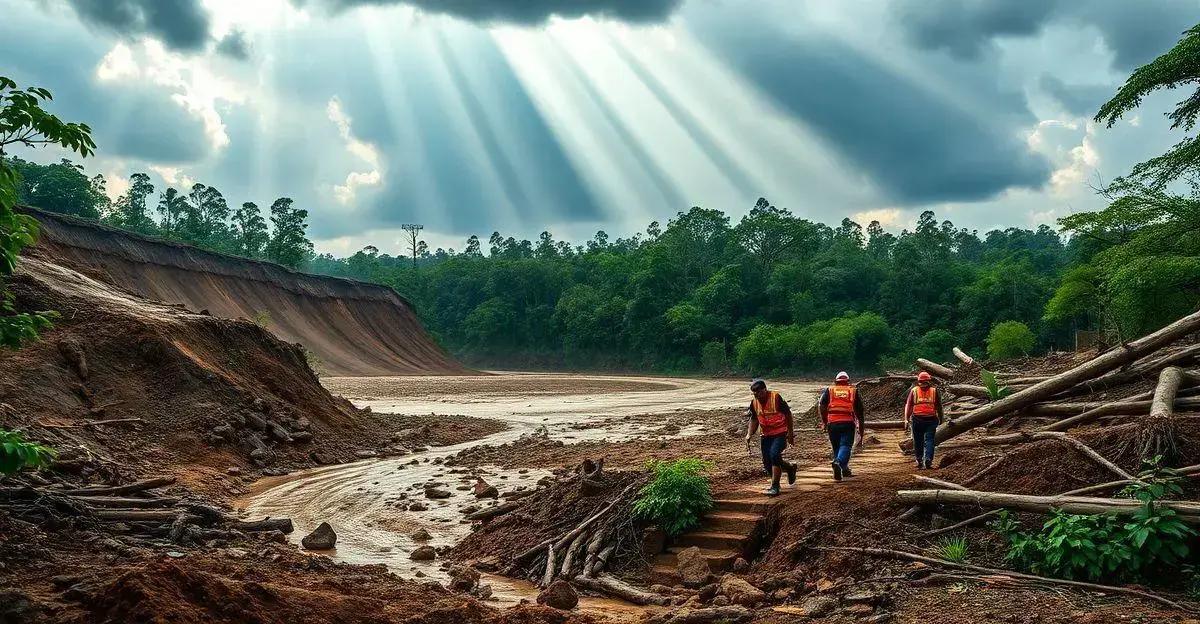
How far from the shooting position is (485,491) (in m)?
13.7

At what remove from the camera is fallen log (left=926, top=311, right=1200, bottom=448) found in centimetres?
1114

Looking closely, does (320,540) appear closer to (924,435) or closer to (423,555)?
(423,555)

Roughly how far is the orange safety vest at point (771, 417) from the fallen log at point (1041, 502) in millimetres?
1672

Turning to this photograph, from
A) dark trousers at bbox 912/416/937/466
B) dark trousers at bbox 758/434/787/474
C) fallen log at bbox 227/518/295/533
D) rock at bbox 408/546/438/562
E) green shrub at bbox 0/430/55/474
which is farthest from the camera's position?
dark trousers at bbox 912/416/937/466

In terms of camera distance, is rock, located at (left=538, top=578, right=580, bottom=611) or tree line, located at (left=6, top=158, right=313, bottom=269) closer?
rock, located at (left=538, top=578, right=580, bottom=611)

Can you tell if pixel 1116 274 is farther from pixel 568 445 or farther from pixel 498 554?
pixel 498 554

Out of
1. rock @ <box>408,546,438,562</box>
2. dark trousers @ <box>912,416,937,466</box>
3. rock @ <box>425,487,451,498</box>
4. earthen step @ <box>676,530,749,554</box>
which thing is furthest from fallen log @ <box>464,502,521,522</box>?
dark trousers @ <box>912,416,937,466</box>

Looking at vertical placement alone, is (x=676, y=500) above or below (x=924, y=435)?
below

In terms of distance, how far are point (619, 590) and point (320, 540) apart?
14.6 ft


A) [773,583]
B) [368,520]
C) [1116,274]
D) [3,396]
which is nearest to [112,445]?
[3,396]

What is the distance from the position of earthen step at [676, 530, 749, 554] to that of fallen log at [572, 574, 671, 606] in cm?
107

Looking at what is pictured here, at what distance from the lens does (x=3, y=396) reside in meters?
14.0

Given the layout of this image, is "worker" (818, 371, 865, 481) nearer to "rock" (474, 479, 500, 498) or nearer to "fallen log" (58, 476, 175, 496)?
"rock" (474, 479, 500, 498)

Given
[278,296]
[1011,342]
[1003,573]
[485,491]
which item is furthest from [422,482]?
[278,296]
